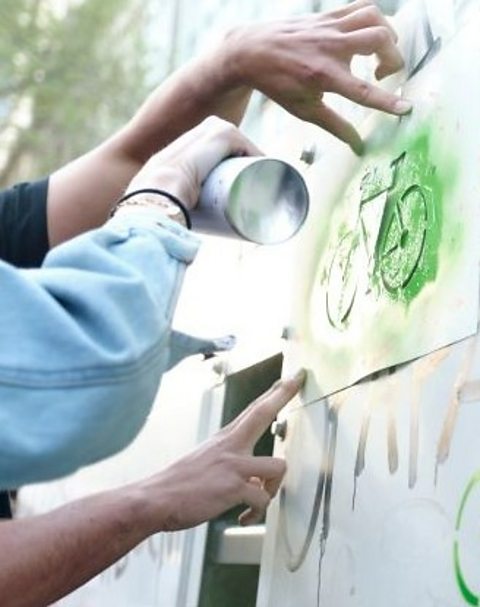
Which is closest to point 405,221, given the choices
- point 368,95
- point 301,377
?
point 368,95

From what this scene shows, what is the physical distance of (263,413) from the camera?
1.13 m

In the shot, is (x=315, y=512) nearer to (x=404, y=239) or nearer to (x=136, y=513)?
(x=136, y=513)

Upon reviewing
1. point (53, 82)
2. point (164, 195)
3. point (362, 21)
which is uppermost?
point (53, 82)

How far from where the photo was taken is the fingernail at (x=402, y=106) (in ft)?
3.23

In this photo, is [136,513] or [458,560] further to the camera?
[136,513]

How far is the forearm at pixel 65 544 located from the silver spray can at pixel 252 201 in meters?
0.26

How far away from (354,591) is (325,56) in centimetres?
49

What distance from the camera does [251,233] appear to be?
→ 101 centimetres

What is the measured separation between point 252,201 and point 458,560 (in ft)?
1.30

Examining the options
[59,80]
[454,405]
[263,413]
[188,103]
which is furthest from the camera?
[59,80]

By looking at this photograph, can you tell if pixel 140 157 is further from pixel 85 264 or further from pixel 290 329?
pixel 85 264

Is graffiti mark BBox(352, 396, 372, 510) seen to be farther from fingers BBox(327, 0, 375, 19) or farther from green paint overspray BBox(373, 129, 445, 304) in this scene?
fingers BBox(327, 0, 375, 19)

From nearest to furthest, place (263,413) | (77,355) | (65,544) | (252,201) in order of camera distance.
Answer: (77,355) < (65,544) < (252,201) < (263,413)

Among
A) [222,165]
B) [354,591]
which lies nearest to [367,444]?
[354,591]
